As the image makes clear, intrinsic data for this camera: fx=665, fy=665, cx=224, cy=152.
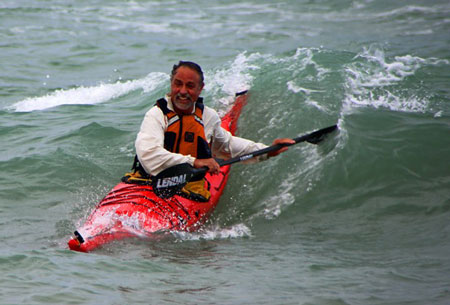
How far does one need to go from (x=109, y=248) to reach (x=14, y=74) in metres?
8.16

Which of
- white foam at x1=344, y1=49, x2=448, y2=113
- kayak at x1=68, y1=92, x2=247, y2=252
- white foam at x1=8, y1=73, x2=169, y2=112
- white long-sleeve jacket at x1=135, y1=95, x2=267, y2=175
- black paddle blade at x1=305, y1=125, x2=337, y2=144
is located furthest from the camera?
white foam at x1=8, y1=73, x2=169, y2=112

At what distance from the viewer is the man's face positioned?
5.41 metres

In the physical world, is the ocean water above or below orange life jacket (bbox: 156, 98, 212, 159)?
below

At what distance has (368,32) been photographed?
46.0 feet

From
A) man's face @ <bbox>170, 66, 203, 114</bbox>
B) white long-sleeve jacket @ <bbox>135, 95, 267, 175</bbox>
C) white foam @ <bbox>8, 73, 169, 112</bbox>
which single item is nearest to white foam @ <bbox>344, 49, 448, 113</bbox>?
white long-sleeve jacket @ <bbox>135, 95, 267, 175</bbox>

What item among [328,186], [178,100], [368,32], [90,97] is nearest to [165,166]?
[178,100]

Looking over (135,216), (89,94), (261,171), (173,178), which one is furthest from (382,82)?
(135,216)

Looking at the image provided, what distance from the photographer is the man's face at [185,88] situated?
5.41 m

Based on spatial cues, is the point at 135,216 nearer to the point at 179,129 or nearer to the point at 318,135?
the point at 179,129

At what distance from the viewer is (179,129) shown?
552cm

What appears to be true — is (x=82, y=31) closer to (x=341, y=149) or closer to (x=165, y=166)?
(x=341, y=149)

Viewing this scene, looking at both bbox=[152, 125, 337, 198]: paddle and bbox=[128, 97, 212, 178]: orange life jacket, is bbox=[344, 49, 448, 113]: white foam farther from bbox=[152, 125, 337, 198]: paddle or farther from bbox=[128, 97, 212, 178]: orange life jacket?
bbox=[152, 125, 337, 198]: paddle

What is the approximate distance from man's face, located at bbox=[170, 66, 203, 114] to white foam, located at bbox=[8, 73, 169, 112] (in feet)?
16.9

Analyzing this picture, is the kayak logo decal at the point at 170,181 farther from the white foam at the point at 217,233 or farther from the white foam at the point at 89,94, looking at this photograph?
the white foam at the point at 89,94
